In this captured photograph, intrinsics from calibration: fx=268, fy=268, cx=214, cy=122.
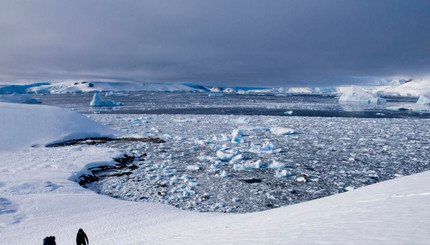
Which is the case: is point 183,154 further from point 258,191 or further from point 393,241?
point 393,241

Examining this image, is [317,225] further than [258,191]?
No

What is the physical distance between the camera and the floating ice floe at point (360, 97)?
51812 mm

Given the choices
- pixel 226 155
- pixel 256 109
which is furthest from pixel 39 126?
pixel 256 109

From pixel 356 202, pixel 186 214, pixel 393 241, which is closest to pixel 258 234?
pixel 393 241

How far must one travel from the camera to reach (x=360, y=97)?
177 feet

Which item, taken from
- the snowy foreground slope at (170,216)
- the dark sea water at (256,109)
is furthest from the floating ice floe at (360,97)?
the snowy foreground slope at (170,216)

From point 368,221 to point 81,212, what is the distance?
17.9 feet

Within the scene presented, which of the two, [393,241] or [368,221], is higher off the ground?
[393,241]

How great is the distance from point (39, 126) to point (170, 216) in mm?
11735

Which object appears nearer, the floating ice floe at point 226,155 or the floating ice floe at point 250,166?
the floating ice floe at point 250,166

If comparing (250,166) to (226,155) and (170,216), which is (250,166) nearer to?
(226,155)

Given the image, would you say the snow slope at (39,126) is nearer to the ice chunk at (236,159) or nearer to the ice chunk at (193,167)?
the ice chunk at (193,167)

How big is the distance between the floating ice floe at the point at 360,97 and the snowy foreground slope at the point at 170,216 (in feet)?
174

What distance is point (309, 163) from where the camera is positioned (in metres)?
9.59
